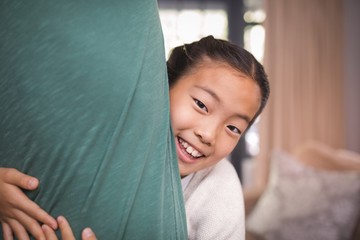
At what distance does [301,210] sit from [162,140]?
1.69 meters

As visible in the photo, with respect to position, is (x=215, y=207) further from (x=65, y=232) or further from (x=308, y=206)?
(x=308, y=206)

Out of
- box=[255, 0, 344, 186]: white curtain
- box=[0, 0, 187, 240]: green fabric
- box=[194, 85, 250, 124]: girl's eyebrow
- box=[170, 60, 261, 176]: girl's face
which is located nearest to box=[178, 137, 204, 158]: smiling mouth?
box=[170, 60, 261, 176]: girl's face

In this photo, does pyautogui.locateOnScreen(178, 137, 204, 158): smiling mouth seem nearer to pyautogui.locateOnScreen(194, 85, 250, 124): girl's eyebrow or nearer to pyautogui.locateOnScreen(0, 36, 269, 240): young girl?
pyautogui.locateOnScreen(0, 36, 269, 240): young girl

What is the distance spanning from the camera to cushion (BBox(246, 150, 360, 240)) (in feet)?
6.30

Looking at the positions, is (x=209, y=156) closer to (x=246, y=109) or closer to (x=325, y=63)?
(x=246, y=109)

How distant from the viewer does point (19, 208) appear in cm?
51

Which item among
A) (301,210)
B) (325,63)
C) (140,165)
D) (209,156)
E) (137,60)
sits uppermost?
(137,60)

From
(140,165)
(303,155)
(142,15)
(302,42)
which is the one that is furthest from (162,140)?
(302,42)

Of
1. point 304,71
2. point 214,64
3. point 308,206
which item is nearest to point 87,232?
point 214,64

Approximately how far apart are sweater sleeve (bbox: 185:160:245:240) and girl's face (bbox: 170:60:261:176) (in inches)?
1.6

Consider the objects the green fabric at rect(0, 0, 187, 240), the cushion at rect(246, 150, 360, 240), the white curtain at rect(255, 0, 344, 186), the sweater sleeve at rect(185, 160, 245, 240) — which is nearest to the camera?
the green fabric at rect(0, 0, 187, 240)

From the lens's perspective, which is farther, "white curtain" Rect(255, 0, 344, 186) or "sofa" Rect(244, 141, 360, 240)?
"white curtain" Rect(255, 0, 344, 186)

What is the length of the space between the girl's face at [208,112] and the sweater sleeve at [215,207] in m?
0.04

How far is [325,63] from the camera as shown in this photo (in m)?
3.67
